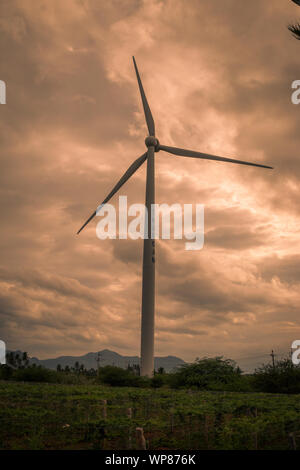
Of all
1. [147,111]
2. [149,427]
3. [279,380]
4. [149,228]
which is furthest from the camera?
[147,111]

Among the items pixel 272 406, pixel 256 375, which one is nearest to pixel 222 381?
pixel 256 375

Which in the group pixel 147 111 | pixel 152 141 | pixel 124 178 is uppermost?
pixel 147 111

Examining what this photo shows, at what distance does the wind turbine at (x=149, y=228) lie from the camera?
167 ft

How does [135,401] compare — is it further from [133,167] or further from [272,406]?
[133,167]

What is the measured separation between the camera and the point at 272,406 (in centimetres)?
2067

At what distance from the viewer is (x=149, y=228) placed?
178 feet

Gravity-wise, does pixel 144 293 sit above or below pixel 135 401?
above

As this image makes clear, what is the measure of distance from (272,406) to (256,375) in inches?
935

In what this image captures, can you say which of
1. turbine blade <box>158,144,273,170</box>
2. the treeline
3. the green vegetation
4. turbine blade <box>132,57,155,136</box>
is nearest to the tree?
the treeline

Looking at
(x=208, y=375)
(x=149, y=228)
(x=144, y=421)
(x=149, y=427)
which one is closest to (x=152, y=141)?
(x=149, y=228)

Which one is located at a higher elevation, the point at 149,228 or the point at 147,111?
the point at 147,111

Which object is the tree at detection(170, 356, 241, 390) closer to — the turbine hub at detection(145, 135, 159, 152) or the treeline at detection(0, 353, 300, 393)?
the treeline at detection(0, 353, 300, 393)

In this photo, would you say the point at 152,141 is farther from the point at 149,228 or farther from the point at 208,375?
the point at 208,375
